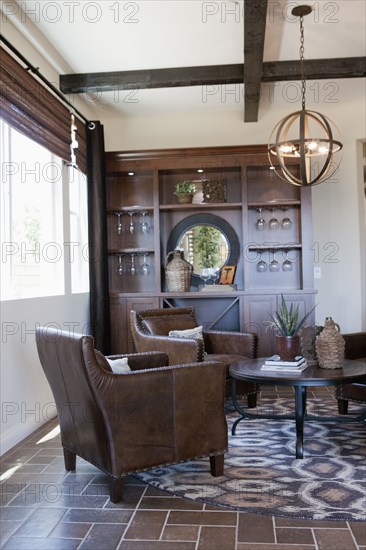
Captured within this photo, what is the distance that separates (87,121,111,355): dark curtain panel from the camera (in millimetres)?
5434

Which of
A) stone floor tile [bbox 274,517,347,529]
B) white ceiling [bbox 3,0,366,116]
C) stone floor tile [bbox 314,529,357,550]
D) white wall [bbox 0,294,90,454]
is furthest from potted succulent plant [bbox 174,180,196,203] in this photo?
stone floor tile [bbox 314,529,357,550]

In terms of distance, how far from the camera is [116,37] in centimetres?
419

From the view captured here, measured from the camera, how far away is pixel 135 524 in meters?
2.44

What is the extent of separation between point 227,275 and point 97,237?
4.76ft

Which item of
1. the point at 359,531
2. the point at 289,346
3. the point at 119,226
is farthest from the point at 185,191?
the point at 359,531

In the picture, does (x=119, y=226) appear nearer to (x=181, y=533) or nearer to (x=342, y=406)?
(x=342, y=406)

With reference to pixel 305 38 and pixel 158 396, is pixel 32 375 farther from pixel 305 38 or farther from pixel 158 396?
pixel 305 38

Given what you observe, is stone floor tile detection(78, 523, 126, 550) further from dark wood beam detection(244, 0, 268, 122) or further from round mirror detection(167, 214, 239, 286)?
round mirror detection(167, 214, 239, 286)

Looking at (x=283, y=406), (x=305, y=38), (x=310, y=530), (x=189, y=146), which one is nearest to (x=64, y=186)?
(x=189, y=146)

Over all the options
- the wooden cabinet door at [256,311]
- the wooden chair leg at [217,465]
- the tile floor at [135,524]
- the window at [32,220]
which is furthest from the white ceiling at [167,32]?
the tile floor at [135,524]

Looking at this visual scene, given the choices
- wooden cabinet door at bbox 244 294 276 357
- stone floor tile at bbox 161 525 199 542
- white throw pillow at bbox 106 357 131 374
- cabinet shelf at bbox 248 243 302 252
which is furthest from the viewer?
cabinet shelf at bbox 248 243 302 252

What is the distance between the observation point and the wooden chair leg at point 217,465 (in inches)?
116

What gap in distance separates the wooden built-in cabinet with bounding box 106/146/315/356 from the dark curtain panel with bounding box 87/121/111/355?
0.79ft

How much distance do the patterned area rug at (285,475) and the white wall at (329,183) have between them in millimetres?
2383
